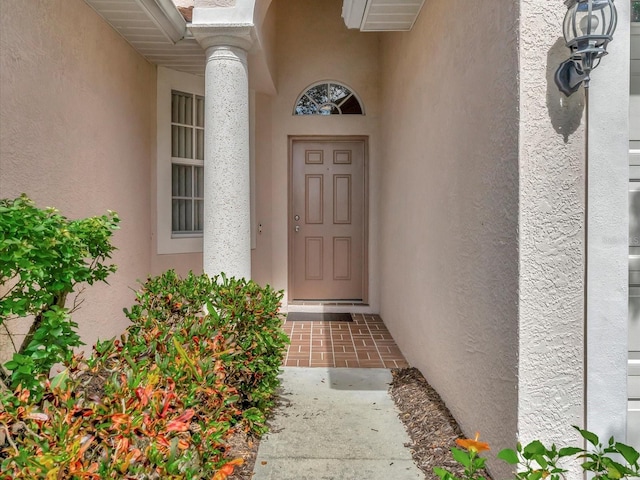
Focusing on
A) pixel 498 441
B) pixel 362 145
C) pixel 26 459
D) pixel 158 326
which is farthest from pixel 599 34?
pixel 362 145

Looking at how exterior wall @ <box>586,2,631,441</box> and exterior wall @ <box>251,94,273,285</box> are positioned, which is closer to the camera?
exterior wall @ <box>586,2,631,441</box>

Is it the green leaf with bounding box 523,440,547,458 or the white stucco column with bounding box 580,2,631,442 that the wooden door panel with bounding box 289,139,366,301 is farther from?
the green leaf with bounding box 523,440,547,458

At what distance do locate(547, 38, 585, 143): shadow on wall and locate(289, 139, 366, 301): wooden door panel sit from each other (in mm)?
4892

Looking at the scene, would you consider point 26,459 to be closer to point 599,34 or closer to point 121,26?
point 599,34

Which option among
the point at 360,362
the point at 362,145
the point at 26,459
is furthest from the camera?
the point at 362,145

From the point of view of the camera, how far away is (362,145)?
22.7 ft

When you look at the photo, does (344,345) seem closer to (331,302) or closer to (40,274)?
(331,302)

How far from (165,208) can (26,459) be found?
4.45 metres

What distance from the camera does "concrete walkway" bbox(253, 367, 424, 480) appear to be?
2682 mm

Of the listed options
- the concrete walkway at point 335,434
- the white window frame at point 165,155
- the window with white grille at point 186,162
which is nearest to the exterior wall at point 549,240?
the concrete walkway at point 335,434

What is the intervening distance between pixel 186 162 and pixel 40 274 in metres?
3.80

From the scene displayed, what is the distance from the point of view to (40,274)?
2068 millimetres

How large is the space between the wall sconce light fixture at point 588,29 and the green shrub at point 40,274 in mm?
2583

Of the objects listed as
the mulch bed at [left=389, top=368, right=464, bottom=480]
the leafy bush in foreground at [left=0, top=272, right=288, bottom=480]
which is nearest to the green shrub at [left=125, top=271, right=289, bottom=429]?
the leafy bush in foreground at [left=0, top=272, right=288, bottom=480]
